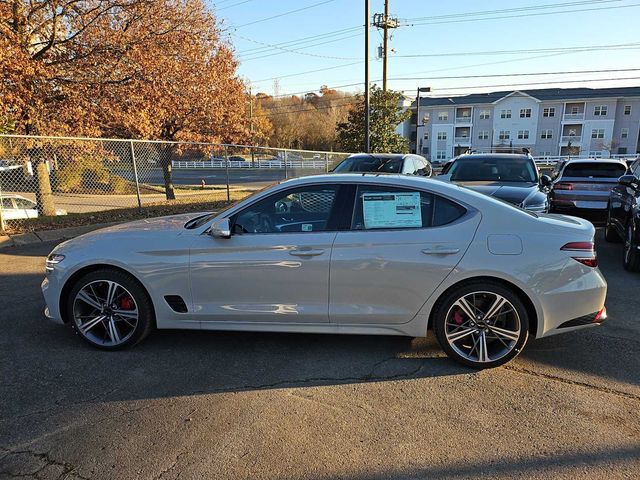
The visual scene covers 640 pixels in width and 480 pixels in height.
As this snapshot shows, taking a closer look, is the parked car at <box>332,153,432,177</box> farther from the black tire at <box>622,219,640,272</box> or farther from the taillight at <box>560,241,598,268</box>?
the taillight at <box>560,241,598,268</box>

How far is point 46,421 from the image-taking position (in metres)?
2.96

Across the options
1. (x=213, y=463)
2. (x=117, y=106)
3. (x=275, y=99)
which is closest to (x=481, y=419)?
(x=213, y=463)

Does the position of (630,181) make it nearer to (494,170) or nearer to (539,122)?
(494,170)

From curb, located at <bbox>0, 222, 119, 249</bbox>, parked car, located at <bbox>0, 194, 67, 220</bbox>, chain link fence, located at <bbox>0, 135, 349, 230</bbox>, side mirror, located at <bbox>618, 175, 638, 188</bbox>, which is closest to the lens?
side mirror, located at <bbox>618, 175, 638, 188</bbox>

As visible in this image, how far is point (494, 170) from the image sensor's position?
8.90 m

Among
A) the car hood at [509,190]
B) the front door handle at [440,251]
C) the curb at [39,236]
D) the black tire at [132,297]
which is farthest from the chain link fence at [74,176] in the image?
the front door handle at [440,251]

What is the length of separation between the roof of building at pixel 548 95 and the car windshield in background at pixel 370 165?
66.7 m

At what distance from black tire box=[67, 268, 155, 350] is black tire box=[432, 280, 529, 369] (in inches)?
94.8

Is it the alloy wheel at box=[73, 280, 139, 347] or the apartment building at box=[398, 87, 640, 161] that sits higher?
the apartment building at box=[398, 87, 640, 161]

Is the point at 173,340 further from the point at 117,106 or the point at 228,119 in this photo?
the point at 228,119

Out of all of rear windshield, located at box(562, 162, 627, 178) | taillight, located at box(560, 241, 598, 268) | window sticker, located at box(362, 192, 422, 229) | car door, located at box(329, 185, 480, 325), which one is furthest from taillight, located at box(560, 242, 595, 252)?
rear windshield, located at box(562, 162, 627, 178)

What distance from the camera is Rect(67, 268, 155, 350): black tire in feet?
12.7

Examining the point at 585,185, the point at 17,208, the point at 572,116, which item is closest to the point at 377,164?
the point at 585,185

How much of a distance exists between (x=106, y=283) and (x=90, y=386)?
891 mm
